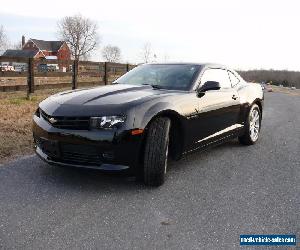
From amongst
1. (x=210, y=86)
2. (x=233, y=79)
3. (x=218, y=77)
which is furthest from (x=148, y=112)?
(x=233, y=79)

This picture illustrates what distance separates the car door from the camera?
4738 mm

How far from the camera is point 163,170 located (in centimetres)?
398

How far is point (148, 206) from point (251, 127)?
3.28 meters

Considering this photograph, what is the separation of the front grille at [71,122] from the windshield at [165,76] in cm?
139

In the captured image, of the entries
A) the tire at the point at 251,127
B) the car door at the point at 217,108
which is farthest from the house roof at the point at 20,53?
the car door at the point at 217,108

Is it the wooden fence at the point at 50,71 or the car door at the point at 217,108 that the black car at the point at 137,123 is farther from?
the wooden fence at the point at 50,71

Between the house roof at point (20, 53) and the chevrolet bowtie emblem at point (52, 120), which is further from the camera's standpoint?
the house roof at point (20, 53)

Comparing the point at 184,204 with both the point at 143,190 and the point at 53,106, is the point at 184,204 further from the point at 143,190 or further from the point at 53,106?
the point at 53,106

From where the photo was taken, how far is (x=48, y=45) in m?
86.5

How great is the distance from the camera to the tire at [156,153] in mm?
3848

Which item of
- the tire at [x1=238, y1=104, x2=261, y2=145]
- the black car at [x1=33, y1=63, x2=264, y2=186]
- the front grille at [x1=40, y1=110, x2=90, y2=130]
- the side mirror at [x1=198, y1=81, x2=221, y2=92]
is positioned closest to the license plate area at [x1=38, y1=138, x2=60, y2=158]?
the black car at [x1=33, y1=63, x2=264, y2=186]

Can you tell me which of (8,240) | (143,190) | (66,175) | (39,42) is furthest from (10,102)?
(39,42)

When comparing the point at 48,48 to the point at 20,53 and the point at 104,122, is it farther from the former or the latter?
the point at 104,122

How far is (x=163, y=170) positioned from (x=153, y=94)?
835mm
